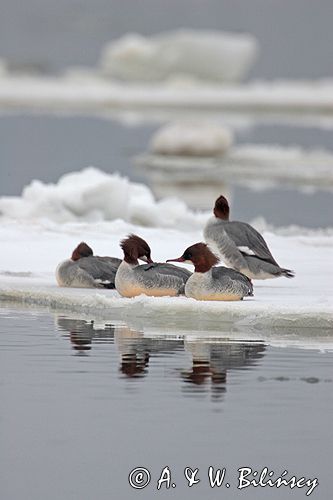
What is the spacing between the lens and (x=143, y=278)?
9.85 metres

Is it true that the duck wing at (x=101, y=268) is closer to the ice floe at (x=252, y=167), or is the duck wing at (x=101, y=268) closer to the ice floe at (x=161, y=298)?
the ice floe at (x=161, y=298)

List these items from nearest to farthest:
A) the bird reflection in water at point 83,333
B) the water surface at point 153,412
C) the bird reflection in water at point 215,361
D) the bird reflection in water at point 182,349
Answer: the water surface at point 153,412 → the bird reflection in water at point 215,361 → the bird reflection in water at point 182,349 → the bird reflection in water at point 83,333

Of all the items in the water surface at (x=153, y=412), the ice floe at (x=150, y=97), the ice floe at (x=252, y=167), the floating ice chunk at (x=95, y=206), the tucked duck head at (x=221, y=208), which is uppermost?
the ice floe at (x=150, y=97)

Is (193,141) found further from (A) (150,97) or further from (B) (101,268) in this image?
(A) (150,97)

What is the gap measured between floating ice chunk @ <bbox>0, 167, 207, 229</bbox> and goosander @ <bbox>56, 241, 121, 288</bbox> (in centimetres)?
456

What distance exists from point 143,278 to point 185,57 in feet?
141

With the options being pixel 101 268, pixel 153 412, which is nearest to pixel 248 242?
pixel 101 268

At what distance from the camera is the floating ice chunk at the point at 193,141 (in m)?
28.4

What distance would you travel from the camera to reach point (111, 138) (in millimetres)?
35562

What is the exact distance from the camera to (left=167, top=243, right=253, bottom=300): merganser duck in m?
9.60

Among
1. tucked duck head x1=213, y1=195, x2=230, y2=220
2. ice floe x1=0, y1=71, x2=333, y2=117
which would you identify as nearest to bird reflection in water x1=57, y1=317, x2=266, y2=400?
tucked duck head x1=213, y1=195, x2=230, y2=220

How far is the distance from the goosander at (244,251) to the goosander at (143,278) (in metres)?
0.70

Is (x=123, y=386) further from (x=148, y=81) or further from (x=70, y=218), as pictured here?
(x=148, y=81)

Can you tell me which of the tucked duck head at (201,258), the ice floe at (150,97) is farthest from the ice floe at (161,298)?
the ice floe at (150,97)
